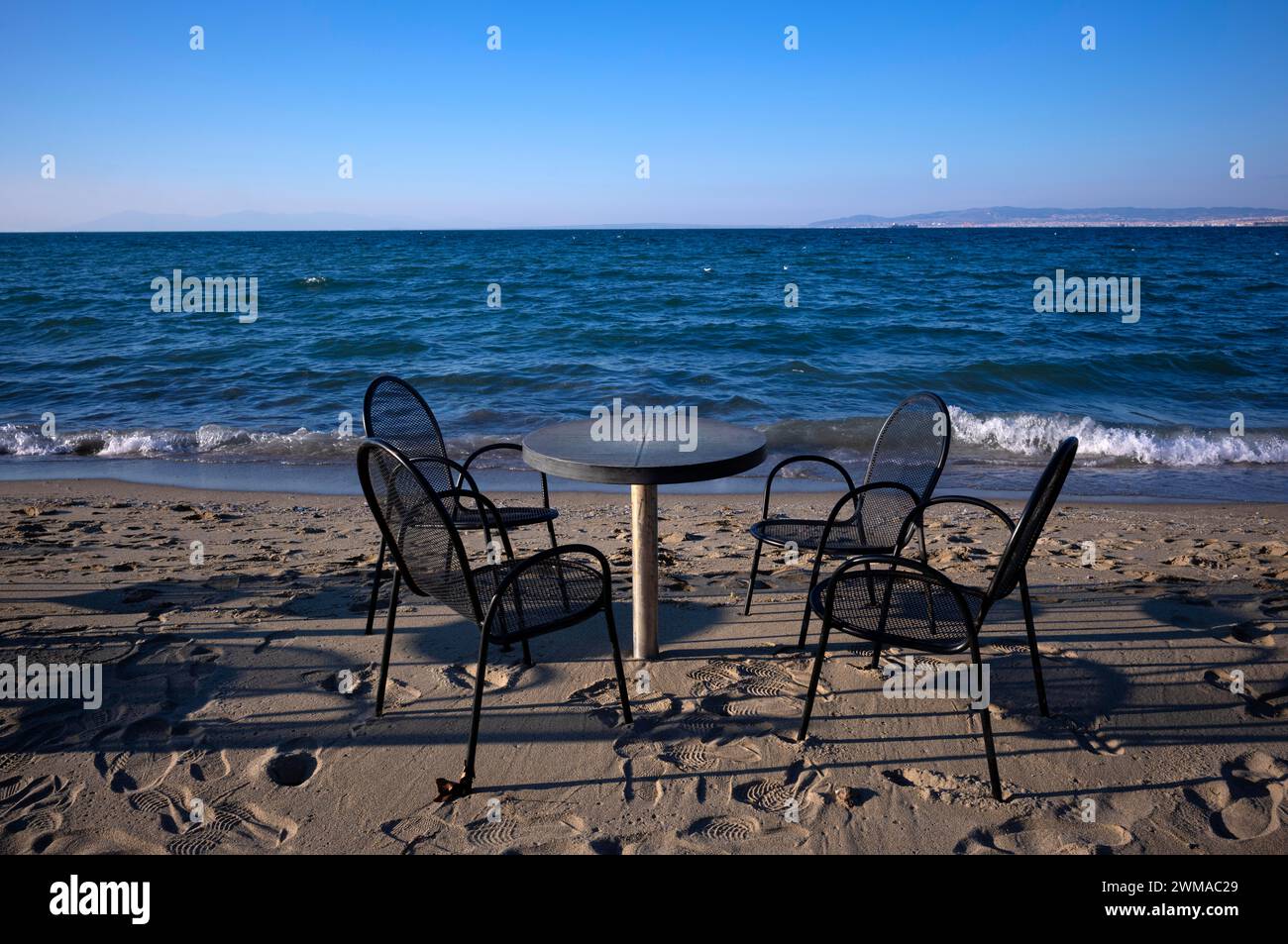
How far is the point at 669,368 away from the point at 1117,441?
6.49 metres

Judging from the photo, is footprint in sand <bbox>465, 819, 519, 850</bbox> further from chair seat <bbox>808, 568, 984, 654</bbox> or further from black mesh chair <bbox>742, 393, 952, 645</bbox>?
black mesh chair <bbox>742, 393, 952, 645</bbox>

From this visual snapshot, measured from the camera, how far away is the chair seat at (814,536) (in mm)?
3502

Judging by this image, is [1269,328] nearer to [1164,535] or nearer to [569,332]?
[569,332]

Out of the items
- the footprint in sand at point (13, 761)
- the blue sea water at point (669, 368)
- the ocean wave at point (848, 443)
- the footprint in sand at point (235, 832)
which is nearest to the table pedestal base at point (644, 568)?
the footprint in sand at point (235, 832)

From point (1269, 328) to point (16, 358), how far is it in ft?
76.1

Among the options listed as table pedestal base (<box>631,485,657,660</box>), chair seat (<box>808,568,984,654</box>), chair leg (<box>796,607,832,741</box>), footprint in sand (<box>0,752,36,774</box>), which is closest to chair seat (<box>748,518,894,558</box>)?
chair seat (<box>808,568,984,654</box>)

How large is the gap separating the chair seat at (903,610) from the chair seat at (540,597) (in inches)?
31.1

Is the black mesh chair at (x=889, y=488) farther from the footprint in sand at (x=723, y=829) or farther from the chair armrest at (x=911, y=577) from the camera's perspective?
the footprint in sand at (x=723, y=829)

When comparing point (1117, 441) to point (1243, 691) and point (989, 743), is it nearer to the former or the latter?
point (1243, 691)

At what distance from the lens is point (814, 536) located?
3.66 metres

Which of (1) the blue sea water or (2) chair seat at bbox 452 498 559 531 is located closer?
(2) chair seat at bbox 452 498 559 531

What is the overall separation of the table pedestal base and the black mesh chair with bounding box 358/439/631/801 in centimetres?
29

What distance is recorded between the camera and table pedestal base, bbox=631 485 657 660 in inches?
128
